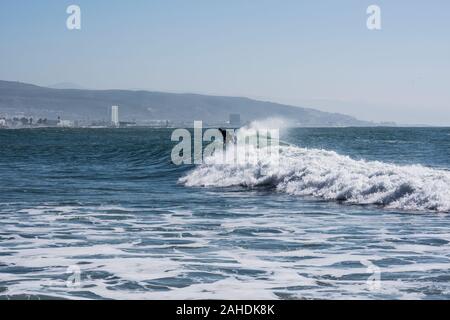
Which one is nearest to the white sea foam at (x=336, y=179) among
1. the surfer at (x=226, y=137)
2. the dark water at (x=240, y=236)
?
the dark water at (x=240, y=236)

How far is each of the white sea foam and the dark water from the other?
0.20ft

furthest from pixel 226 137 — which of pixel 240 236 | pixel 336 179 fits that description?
pixel 240 236

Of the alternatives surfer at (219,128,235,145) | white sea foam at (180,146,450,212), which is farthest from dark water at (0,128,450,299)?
surfer at (219,128,235,145)

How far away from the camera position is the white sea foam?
20016 mm

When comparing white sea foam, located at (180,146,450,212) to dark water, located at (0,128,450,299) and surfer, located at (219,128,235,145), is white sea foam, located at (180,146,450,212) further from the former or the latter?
surfer, located at (219,128,235,145)

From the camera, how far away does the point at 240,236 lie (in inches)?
578

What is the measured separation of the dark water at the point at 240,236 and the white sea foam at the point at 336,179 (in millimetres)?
62

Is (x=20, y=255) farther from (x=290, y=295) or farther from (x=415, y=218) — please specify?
(x=415, y=218)

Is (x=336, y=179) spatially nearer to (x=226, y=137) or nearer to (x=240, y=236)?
(x=240, y=236)

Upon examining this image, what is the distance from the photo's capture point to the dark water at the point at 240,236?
10.3m
